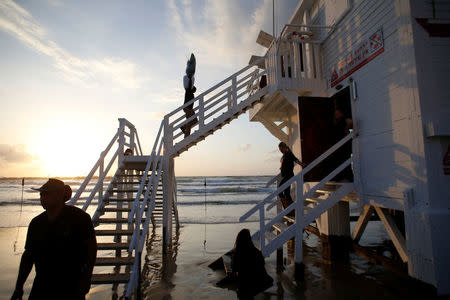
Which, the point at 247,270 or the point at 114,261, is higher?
the point at 247,270

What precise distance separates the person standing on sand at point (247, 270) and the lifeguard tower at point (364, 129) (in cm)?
89

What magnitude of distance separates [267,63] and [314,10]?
2.40m

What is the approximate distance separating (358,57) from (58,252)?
22.5ft

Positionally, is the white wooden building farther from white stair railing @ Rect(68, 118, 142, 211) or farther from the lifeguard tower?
white stair railing @ Rect(68, 118, 142, 211)

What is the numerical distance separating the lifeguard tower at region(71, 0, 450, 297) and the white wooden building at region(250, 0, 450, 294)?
0.06ft

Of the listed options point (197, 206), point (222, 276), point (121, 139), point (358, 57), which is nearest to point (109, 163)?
point (121, 139)

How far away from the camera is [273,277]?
6.08 metres

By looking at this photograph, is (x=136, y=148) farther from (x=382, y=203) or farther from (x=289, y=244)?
(x=382, y=203)

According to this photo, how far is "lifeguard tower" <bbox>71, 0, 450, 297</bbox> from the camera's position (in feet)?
13.5

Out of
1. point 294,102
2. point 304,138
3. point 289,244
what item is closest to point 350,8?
point 294,102

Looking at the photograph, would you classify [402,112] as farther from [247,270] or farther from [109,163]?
[109,163]

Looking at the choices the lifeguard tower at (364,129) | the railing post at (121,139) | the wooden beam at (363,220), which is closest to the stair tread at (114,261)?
the lifeguard tower at (364,129)

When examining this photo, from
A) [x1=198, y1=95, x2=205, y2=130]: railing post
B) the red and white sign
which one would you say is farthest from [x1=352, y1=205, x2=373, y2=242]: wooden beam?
[x1=198, y1=95, x2=205, y2=130]: railing post

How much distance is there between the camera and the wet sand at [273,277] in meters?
5.11
